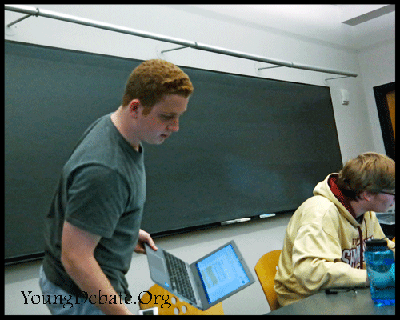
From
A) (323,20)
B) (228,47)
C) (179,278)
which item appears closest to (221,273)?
(179,278)

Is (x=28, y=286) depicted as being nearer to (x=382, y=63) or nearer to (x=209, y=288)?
(x=209, y=288)

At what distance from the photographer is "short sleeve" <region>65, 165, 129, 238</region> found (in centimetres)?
100

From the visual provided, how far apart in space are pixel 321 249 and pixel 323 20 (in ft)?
8.87

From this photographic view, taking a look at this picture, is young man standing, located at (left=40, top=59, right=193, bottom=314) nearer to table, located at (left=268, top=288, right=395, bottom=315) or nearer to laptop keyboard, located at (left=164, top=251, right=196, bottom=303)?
laptop keyboard, located at (left=164, top=251, right=196, bottom=303)

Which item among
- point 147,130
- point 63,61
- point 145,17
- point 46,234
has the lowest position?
point 46,234

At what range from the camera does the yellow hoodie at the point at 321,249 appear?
1.45 meters

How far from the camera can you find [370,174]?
5.35ft

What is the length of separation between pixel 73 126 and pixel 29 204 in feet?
1.42

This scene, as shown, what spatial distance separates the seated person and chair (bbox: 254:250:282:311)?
49mm

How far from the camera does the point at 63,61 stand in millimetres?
1964

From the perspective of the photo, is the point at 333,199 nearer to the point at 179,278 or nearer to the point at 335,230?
the point at 335,230

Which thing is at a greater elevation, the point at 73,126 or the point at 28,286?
the point at 73,126

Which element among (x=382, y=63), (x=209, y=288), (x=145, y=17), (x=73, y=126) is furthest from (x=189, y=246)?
(x=382, y=63)

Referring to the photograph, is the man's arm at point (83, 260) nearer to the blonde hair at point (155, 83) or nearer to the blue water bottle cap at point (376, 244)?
the blonde hair at point (155, 83)
